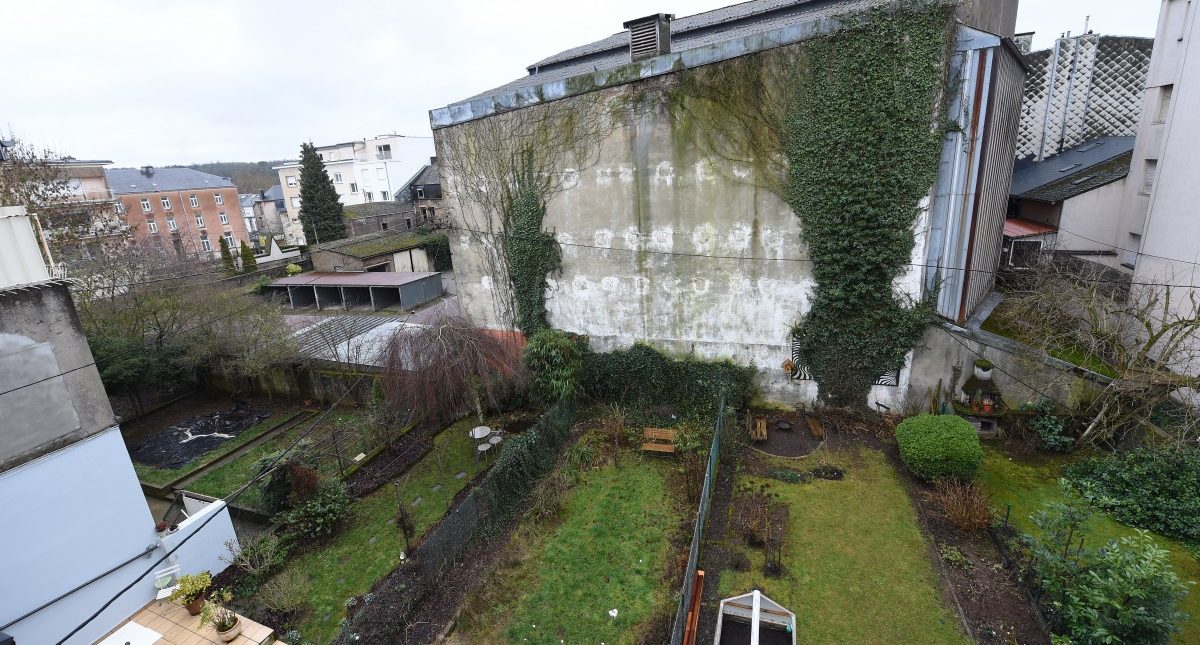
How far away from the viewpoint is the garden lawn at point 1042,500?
280 inches

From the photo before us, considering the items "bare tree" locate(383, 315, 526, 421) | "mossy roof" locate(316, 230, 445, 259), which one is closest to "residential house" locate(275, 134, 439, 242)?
"mossy roof" locate(316, 230, 445, 259)

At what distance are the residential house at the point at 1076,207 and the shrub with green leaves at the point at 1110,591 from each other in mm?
12100

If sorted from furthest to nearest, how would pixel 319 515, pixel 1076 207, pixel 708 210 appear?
pixel 1076 207, pixel 708 210, pixel 319 515

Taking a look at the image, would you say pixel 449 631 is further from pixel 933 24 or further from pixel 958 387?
pixel 933 24

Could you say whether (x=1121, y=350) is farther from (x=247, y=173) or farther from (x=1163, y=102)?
(x=247, y=173)

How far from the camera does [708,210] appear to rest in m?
12.2

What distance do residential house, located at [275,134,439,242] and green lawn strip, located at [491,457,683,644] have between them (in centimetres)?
4717

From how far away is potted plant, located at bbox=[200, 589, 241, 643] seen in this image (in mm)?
7309

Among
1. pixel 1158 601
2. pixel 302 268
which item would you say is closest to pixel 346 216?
pixel 302 268

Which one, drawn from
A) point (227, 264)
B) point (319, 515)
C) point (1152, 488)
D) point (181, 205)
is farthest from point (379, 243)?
point (181, 205)

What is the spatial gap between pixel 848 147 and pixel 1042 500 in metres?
7.37

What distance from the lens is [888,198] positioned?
415 inches

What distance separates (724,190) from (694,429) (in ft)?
18.6

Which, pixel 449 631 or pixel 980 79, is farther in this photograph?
pixel 980 79
